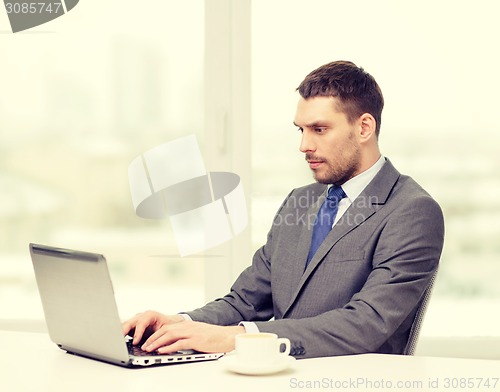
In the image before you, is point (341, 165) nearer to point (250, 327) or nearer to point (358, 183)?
point (358, 183)

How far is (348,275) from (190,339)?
55 centimetres

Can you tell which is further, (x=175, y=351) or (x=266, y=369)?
(x=175, y=351)

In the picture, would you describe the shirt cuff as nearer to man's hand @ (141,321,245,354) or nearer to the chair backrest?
man's hand @ (141,321,245,354)

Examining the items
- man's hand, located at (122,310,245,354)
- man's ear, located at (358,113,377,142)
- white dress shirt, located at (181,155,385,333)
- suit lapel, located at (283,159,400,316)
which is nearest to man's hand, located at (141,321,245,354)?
man's hand, located at (122,310,245,354)

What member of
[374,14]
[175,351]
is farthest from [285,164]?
[175,351]

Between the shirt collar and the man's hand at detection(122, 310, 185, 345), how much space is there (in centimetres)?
66

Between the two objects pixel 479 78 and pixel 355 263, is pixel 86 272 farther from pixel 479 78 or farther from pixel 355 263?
pixel 479 78

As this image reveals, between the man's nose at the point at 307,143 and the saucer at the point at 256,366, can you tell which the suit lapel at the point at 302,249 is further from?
the saucer at the point at 256,366

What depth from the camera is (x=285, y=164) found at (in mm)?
3516

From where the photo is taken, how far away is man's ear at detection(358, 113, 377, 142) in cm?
237

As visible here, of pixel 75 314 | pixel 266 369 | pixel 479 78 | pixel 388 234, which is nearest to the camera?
pixel 266 369

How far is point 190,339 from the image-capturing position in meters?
1.80

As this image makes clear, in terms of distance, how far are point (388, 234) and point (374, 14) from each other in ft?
5.20

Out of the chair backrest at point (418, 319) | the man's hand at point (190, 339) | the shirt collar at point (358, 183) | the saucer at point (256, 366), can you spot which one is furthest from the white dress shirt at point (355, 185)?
the saucer at point (256, 366)
